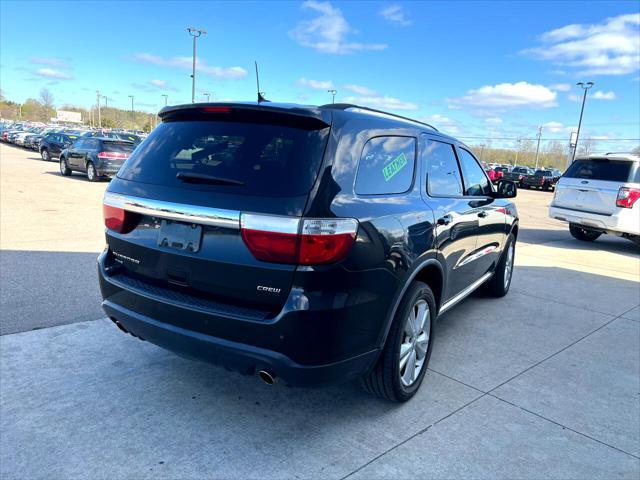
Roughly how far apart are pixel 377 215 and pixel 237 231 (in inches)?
31.2

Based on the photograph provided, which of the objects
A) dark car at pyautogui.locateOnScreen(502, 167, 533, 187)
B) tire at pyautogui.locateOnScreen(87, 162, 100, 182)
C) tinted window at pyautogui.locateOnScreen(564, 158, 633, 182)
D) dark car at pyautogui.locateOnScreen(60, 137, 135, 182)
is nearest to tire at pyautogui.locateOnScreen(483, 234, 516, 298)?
tinted window at pyautogui.locateOnScreen(564, 158, 633, 182)

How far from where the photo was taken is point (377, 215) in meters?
2.68

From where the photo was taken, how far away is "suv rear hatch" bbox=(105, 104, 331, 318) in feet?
7.84

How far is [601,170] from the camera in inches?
388

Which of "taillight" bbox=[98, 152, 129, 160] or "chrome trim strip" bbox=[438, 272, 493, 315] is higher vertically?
"taillight" bbox=[98, 152, 129, 160]

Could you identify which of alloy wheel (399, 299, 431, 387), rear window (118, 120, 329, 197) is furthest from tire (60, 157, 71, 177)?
alloy wheel (399, 299, 431, 387)

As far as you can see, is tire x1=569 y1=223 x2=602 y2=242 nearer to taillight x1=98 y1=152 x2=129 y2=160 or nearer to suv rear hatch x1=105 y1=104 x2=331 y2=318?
suv rear hatch x1=105 y1=104 x2=331 y2=318

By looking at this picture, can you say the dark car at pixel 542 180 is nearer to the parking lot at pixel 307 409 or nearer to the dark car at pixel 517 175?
the dark car at pixel 517 175

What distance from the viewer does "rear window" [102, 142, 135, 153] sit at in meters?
17.0

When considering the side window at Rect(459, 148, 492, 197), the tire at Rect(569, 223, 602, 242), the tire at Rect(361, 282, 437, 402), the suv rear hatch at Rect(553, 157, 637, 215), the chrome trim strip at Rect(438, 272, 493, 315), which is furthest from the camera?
the tire at Rect(569, 223, 602, 242)

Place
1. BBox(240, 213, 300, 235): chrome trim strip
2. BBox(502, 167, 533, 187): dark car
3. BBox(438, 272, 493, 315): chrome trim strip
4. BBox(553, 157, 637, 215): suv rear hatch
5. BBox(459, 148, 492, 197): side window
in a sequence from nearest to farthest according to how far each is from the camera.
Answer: BBox(240, 213, 300, 235): chrome trim strip → BBox(438, 272, 493, 315): chrome trim strip → BBox(459, 148, 492, 197): side window → BBox(553, 157, 637, 215): suv rear hatch → BBox(502, 167, 533, 187): dark car

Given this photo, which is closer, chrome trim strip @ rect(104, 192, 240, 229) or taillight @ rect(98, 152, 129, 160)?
chrome trim strip @ rect(104, 192, 240, 229)

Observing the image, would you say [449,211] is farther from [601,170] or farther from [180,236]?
[601,170]

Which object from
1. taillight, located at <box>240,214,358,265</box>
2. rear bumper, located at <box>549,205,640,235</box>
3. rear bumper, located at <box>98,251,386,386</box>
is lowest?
rear bumper, located at <box>98,251,386,386</box>
